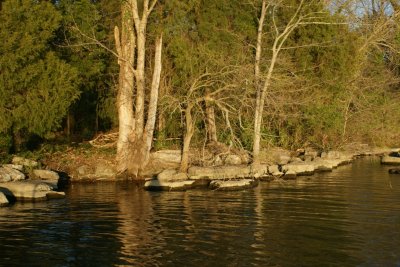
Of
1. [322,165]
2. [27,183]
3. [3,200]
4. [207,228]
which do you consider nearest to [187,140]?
[27,183]

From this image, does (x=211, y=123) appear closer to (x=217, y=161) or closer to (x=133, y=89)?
(x=217, y=161)

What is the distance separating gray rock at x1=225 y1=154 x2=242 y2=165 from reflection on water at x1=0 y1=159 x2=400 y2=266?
653cm

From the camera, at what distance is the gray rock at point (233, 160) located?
99.2 ft

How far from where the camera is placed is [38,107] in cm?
2688

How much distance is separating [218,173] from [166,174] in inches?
101

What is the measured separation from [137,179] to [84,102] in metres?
8.44

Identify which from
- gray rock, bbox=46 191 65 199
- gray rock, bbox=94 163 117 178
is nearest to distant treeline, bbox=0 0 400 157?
gray rock, bbox=94 163 117 178

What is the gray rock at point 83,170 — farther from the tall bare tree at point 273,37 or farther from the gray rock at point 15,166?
the tall bare tree at point 273,37

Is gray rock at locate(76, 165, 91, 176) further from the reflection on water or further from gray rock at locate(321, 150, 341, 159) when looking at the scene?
gray rock at locate(321, 150, 341, 159)

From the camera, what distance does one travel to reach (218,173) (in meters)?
26.6

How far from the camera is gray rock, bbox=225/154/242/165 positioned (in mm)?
30237

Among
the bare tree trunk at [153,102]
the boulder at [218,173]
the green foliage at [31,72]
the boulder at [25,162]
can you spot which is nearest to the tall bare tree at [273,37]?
the boulder at [218,173]

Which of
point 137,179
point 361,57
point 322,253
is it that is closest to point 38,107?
point 137,179

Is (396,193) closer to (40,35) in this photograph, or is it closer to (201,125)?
(201,125)
